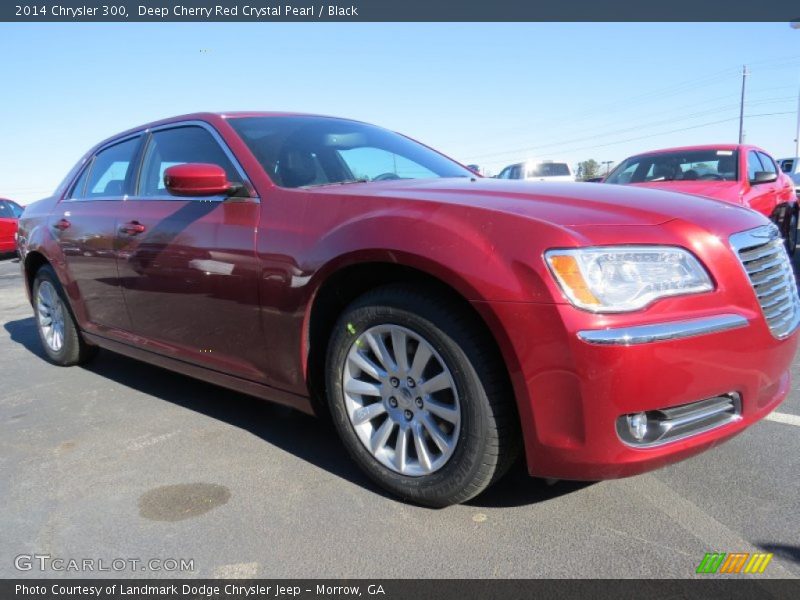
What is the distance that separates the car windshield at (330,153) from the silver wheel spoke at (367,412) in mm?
1094

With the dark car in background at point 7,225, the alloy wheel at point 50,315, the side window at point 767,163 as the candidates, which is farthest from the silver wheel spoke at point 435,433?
the dark car in background at point 7,225

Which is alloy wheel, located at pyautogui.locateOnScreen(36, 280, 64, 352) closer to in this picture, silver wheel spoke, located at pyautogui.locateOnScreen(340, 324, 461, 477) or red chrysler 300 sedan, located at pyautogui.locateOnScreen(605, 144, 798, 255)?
silver wheel spoke, located at pyautogui.locateOnScreen(340, 324, 461, 477)

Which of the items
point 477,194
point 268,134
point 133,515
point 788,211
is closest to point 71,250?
point 268,134

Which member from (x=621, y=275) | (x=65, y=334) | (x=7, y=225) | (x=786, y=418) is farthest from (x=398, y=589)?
(x=7, y=225)

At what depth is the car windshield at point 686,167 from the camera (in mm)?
7211

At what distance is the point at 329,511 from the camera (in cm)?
242

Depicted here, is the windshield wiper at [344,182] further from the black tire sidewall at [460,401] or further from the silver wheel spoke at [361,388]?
the silver wheel spoke at [361,388]

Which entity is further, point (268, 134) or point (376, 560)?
point (268, 134)

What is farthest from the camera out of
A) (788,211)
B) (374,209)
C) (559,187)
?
(788,211)

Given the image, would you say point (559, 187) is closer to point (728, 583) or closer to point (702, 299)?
point (702, 299)

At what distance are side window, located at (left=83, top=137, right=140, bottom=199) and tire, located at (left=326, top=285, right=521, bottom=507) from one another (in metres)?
2.20

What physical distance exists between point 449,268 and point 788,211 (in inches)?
312

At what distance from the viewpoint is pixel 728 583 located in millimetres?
1889

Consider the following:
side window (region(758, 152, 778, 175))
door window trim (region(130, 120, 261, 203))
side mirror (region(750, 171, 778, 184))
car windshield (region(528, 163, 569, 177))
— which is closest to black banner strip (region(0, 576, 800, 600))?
door window trim (region(130, 120, 261, 203))
